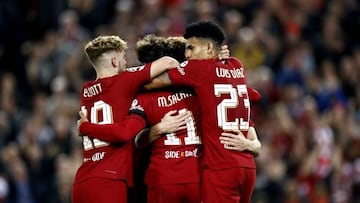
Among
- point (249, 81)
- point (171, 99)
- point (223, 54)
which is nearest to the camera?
point (171, 99)

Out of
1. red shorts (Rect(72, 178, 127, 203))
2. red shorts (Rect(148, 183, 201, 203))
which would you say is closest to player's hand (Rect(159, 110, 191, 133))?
red shorts (Rect(148, 183, 201, 203))

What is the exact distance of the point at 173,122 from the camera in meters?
12.1

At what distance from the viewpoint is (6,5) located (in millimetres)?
22547

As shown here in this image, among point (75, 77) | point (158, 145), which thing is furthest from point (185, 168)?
point (75, 77)

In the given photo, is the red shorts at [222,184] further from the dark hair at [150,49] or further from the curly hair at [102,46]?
the curly hair at [102,46]

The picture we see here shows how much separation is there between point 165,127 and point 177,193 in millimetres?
599

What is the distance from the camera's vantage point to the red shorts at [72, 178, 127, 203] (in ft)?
39.2

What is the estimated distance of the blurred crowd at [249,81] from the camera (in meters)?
19.4

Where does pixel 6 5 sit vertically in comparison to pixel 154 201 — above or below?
above

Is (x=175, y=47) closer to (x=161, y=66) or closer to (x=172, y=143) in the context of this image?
(x=161, y=66)

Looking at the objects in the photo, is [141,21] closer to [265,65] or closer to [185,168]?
[265,65]

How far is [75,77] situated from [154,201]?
9.06 metres

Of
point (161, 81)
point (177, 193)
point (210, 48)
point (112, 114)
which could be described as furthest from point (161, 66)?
point (177, 193)

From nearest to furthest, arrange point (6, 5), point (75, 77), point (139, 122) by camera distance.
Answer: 1. point (139, 122)
2. point (75, 77)
3. point (6, 5)
